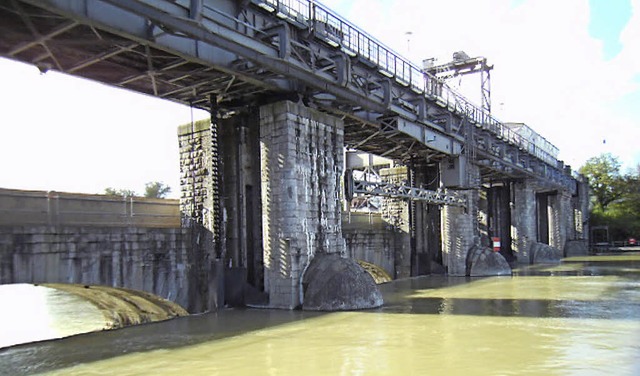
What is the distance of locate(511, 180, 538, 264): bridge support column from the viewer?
46000mm

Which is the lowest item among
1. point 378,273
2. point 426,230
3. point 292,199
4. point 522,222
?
point 378,273

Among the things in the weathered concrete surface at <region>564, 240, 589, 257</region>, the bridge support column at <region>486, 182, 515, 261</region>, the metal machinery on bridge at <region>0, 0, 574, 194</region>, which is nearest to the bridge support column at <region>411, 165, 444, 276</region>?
the metal machinery on bridge at <region>0, 0, 574, 194</region>

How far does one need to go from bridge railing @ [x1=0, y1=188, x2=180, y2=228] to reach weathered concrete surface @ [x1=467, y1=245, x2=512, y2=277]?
1992 cm

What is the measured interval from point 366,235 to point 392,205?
4.24m

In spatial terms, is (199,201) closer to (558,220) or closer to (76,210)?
(76,210)

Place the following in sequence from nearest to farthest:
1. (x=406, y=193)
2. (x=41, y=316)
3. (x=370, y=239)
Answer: (x=41, y=316), (x=406, y=193), (x=370, y=239)

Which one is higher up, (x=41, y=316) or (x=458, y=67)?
(x=458, y=67)

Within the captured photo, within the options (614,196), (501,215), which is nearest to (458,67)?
(501,215)

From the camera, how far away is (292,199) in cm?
1889

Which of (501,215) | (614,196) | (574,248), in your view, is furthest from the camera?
(614,196)

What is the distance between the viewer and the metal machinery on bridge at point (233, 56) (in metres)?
13.5

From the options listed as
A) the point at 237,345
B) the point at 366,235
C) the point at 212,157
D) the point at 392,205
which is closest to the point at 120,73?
the point at 212,157

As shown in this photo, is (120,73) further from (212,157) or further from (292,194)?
(292,194)

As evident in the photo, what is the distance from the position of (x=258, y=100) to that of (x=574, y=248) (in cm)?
4761
